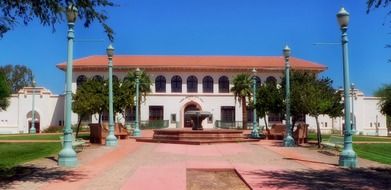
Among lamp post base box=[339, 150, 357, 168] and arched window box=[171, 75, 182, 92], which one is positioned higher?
arched window box=[171, 75, 182, 92]

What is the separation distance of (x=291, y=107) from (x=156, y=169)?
1605cm

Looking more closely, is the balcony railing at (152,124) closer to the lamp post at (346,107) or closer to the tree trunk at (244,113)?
the tree trunk at (244,113)

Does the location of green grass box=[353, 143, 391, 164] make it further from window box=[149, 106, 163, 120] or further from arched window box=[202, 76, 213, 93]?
window box=[149, 106, 163, 120]

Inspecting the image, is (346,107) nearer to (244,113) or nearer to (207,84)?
(244,113)

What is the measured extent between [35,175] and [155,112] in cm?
5613

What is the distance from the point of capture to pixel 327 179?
1202cm

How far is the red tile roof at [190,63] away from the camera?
222 ft

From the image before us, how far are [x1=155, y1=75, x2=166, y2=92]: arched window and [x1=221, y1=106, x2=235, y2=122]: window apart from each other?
27.9 feet

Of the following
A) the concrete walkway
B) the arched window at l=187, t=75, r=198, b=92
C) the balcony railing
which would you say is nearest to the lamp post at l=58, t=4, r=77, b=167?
the concrete walkway

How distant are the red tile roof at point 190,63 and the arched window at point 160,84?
1.79 meters

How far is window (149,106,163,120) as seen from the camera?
68.5m

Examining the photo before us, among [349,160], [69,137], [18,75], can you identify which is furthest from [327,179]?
[18,75]

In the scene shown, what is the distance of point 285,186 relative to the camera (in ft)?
34.5

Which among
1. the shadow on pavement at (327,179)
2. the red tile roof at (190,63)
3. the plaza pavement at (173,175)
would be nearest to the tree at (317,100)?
the plaza pavement at (173,175)
